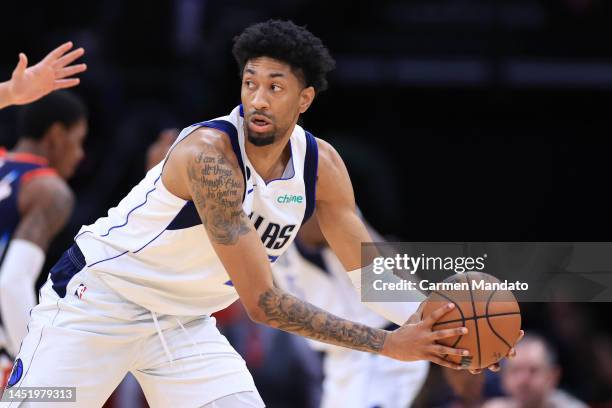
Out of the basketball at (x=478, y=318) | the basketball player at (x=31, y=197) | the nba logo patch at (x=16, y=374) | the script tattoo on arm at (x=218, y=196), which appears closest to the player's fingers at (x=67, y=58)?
the basketball player at (x=31, y=197)

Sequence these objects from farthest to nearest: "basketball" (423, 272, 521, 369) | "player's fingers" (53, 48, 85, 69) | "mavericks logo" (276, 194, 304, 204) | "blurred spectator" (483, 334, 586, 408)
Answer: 1. "blurred spectator" (483, 334, 586, 408)
2. "player's fingers" (53, 48, 85, 69)
3. "mavericks logo" (276, 194, 304, 204)
4. "basketball" (423, 272, 521, 369)

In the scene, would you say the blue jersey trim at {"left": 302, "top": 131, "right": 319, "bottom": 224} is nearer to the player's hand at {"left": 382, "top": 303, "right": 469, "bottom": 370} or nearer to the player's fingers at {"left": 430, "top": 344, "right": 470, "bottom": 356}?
the player's hand at {"left": 382, "top": 303, "right": 469, "bottom": 370}

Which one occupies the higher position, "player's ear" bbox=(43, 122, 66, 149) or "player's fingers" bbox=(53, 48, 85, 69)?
"player's fingers" bbox=(53, 48, 85, 69)

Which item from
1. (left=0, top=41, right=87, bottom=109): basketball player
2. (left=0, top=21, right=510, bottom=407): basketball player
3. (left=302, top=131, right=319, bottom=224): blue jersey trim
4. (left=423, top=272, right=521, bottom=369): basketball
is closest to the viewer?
(left=423, top=272, right=521, bottom=369): basketball

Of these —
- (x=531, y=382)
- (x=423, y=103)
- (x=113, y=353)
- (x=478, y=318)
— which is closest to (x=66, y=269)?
(x=113, y=353)

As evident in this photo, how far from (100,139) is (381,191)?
2.60 metres

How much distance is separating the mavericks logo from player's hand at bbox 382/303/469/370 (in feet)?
2.45

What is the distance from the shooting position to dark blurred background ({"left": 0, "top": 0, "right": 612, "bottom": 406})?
30.5 ft

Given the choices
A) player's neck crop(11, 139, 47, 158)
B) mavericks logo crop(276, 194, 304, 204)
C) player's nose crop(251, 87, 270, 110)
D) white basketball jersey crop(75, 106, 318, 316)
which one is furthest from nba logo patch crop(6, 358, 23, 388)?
player's neck crop(11, 139, 47, 158)

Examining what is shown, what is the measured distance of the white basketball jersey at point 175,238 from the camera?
4246mm

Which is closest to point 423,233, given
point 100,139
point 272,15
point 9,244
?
point 272,15

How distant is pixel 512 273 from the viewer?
20.4 ft

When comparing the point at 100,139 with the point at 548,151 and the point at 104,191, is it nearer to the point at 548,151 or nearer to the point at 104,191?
the point at 104,191

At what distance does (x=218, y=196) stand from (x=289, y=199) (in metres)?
0.49
